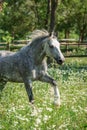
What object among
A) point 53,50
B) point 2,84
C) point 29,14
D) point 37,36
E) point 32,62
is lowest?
point 29,14

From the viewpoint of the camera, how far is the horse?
Answer: 11039 millimetres

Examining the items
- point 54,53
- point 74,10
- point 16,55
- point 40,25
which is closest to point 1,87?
point 16,55

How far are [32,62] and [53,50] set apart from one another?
0.67m

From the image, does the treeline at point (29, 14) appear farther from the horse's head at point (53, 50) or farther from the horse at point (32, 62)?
the horse's head at point (53, 50)

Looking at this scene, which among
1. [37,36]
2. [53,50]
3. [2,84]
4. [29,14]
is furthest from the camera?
[29,14]

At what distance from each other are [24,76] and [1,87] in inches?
47.9

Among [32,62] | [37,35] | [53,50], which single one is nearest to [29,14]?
[37,35]

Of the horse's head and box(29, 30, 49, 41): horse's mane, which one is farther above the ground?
box(29, 30, 49, 41): horse's mane

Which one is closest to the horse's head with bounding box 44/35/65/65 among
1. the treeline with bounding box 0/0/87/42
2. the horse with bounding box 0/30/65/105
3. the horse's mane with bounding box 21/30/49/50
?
the horse with bounding box 0/30/65/105

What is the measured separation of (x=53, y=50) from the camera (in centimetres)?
1090

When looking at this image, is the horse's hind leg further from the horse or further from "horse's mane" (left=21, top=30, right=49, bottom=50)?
"horse's mane" (left=21, top=30, right=49, bottom=50)

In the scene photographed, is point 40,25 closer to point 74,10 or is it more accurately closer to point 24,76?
point 74,10

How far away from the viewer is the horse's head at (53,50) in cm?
1070

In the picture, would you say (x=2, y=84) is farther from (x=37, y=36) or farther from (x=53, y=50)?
(x=53, y=50)
